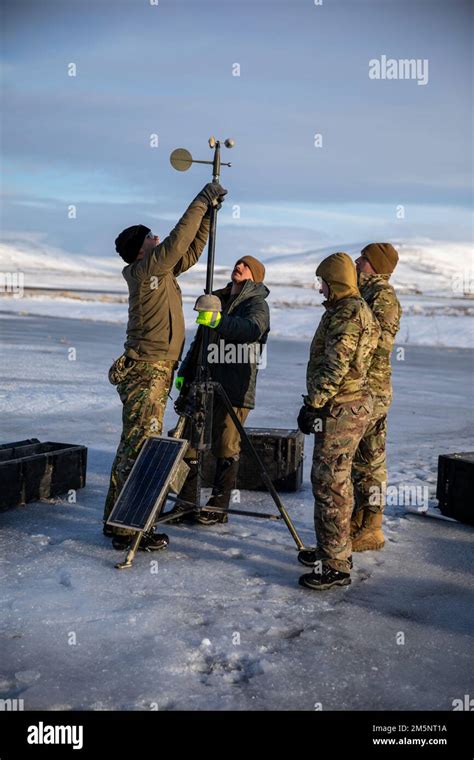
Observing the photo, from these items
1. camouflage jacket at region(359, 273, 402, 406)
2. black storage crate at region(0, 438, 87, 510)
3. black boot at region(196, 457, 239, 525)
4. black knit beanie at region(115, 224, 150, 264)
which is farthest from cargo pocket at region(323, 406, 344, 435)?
black storage crate at region(0, 438, 87, 510)

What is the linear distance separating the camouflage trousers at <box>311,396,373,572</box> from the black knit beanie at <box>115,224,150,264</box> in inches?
70.2

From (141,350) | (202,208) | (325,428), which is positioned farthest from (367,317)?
(141,350)

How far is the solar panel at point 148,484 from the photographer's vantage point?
524 cm

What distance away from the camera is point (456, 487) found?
6.48 m

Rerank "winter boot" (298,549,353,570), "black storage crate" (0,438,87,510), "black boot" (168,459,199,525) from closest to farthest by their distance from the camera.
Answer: "winter boot" (298,549,353,570)
"black boot" (168,459,199,525)
"black storage crate" (0,438,87,510)

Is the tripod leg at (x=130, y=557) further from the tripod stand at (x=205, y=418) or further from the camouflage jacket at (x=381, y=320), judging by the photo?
the camouflage jacket at (x=381, y=320)

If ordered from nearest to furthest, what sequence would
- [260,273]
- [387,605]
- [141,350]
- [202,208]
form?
[387,605] < [202,208] < [141,350] < [260,273]

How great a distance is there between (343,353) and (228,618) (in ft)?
5.30

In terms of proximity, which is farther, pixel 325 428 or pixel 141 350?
pixel 141 350

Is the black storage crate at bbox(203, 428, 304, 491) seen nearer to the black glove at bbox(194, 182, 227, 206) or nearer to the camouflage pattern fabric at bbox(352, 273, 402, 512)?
the camouflage pattern fabric at bbox(352, 273, 402, 512)

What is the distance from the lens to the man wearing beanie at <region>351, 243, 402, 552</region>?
5637mm
